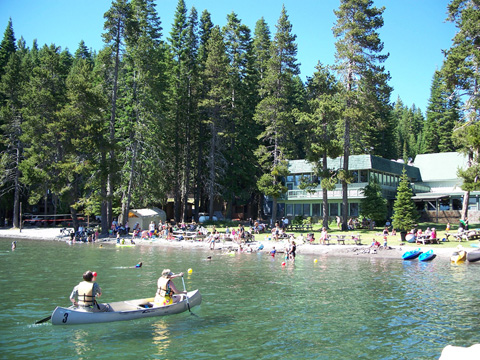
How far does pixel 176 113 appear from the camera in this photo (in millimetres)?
54594

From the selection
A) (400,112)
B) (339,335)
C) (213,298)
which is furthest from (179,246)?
(400,112)

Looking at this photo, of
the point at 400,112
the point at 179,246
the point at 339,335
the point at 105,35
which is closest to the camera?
the point at 339,335

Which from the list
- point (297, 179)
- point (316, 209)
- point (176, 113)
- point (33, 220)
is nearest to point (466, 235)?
point (316, 209)

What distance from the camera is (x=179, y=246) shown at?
37.8 metres

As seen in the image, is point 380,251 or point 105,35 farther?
point 105,35

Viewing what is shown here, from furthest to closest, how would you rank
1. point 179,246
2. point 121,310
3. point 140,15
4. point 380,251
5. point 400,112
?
point 400,112 < point 140,15 < point 179,246 < point 380,251 < point 121,310

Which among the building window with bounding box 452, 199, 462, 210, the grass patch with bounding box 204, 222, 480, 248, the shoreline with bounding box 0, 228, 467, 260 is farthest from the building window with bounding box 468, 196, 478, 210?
the shoreline with bounding box 0, 228, 467, 260

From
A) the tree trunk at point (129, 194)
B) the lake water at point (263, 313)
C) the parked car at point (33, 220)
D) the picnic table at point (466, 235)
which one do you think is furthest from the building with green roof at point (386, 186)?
the parked car at point (33, 220)

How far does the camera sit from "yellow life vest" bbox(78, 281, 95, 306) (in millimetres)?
12867

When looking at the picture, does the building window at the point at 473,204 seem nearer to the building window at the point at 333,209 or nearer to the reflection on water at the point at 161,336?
the building window at the point at 333,209

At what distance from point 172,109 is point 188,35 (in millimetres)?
10591

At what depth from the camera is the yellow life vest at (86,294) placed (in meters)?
12.9

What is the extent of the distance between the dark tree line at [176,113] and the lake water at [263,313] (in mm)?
19386

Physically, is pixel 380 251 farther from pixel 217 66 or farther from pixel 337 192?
pixel 217 66
